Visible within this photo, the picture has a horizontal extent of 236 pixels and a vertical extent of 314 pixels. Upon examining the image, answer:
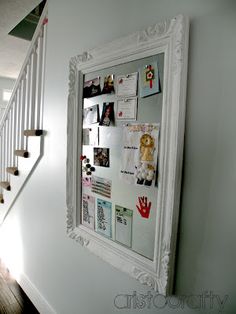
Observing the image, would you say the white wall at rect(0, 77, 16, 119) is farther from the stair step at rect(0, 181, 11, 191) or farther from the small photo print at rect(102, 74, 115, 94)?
the small photo print at rect(102, 74, 115, 94)

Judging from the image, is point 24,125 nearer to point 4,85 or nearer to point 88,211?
point 88,211

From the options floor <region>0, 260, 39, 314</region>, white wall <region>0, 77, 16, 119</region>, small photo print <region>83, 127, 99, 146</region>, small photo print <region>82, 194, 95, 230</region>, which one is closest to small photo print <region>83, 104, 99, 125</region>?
small photo print <region>83, 127, 99, 146</region>

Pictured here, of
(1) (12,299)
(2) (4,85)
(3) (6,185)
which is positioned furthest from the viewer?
(2) (4,85)

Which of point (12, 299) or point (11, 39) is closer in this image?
point (12, 299)

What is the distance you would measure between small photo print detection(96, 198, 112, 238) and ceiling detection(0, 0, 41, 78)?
1632 millimetres

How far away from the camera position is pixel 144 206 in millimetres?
894

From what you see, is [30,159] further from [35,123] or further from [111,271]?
[111,271]

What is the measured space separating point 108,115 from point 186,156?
0.45m

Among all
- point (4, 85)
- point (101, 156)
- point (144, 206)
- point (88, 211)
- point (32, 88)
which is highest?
point (4, 85)

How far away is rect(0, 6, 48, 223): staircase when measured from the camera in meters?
1.64

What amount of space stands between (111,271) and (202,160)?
75 cm

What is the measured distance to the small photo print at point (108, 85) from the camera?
3.30 ft

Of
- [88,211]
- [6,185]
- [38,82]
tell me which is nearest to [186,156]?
[88,211]

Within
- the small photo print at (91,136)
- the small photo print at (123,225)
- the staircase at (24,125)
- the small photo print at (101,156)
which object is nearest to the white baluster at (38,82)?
the staircase at (24,125)
